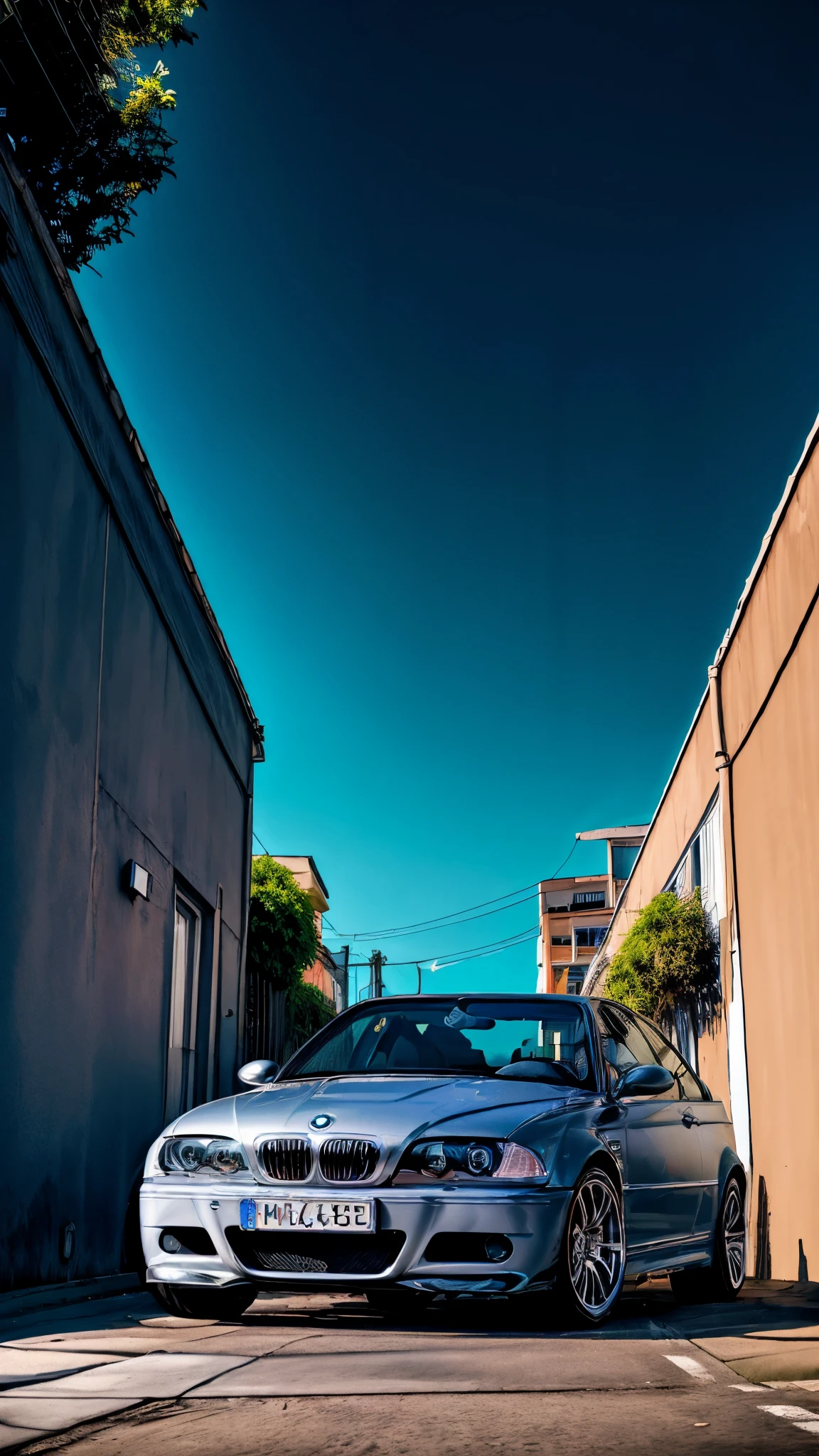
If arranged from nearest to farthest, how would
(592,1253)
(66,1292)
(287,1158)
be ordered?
(287,1158) < (592,1253) < (66,1292)

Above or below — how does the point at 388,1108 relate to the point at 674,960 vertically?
below

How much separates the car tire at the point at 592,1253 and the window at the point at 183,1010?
7041mm

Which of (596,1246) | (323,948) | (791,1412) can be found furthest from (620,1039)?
(323,948)

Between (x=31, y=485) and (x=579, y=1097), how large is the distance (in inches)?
171

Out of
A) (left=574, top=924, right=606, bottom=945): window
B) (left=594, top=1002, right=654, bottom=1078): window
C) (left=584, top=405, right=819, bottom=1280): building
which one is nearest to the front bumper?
(left=594, top=1002, right=654, bottom=1078): window

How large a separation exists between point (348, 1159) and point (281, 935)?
16114 mm

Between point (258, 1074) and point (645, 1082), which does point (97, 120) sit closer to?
point (258, 1074)

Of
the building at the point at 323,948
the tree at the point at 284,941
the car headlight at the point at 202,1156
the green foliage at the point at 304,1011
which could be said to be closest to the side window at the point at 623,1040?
the car headlight at the point at 202,1156

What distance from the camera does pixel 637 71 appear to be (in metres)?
14.9

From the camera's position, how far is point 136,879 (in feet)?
31.1

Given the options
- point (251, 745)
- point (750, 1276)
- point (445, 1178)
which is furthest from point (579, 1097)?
point (251, 745)

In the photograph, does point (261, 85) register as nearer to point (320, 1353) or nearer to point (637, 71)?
point (637, 71)

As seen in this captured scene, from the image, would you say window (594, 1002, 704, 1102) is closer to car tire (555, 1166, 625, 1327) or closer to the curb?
car tire (555, 1166, 625, 1327)

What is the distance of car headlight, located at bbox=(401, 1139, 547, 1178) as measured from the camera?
461 cm
